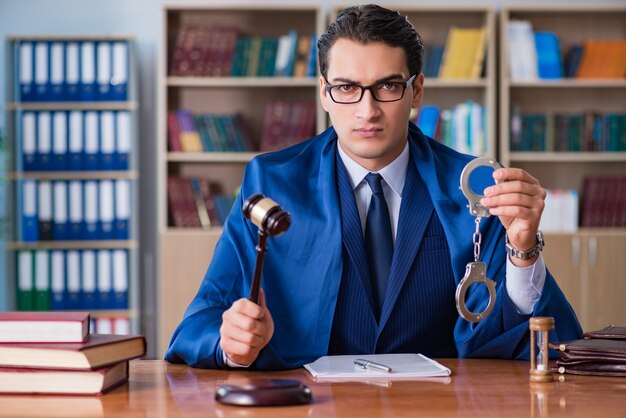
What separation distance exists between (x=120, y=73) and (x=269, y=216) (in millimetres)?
3967

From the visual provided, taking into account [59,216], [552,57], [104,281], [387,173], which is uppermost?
[552,57]

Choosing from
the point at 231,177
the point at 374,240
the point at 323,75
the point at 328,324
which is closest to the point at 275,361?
the point at 328,324

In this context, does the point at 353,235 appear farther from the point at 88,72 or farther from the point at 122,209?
the point at 88,72

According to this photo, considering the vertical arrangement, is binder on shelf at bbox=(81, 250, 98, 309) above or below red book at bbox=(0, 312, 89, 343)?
below

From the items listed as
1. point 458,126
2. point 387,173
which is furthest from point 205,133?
point 387,173

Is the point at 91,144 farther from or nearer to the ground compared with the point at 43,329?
farther from the ground

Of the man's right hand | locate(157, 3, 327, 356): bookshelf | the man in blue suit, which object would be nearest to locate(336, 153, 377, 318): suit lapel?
the man in blue suit

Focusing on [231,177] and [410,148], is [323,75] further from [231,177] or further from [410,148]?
[231,177]

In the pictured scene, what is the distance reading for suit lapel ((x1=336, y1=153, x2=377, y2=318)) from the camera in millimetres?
2088

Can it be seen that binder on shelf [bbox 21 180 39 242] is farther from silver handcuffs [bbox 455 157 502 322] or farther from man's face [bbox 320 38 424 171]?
silver handcuffs [bbox 455 157 502 322]

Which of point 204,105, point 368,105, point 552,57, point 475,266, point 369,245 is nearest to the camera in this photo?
point 475,266

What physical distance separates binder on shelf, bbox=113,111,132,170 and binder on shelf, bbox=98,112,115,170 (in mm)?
17

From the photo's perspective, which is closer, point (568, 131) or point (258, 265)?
point (258, 265)

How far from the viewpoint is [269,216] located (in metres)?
1.47
